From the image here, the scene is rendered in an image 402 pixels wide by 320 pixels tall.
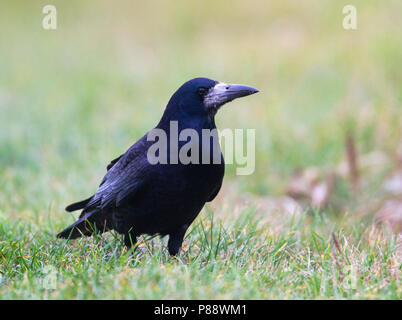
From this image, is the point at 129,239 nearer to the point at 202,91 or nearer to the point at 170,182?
the point at 170,182

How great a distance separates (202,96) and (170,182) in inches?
24.9

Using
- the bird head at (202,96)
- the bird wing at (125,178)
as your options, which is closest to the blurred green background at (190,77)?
the bird wing at (125,178)

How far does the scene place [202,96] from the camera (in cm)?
408

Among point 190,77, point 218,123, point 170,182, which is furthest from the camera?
point 190,77

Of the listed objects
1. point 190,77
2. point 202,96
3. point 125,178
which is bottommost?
point 125,178

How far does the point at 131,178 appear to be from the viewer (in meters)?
4.01

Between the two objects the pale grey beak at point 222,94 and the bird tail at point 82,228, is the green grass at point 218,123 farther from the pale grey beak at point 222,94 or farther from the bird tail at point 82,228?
the pale grey beak at point 222,94

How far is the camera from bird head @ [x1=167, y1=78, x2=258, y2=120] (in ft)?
13.3

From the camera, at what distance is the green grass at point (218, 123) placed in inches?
140

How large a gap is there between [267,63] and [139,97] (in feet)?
6.70

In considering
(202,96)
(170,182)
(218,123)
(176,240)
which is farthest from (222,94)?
(218,123)

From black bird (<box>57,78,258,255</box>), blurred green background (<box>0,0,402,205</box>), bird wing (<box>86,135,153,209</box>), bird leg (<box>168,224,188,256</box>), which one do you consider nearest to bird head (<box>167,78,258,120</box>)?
black bird (<box>57,78,258,255</box>)
